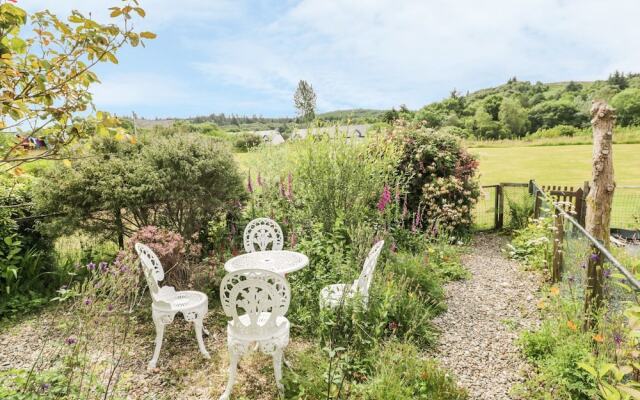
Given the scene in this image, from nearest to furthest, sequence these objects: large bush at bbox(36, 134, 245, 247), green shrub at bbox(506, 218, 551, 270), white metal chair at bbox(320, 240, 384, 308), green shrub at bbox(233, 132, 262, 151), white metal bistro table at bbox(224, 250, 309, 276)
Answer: white metal chair at bbox(320, 240, 384, 308) < white metal bistro table at bbox(224, 250, 309, 276) < large bush at bbox(36, 134, 245, 247) < green shrub at bbox(506, 218, 551, 270) < green shrub at bbox(233, 132, 262, 151)

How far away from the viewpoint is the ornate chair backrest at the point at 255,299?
3.02 m

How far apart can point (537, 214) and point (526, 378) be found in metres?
4.91

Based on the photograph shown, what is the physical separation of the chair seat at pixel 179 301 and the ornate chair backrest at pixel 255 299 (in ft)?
→ 2.75

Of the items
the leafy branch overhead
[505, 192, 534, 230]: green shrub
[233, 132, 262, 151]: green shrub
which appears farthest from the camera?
[233, 132, 262, 151]: green shrub

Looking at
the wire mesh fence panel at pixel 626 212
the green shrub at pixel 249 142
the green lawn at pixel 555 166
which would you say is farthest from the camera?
the green lawn at pixel 555 166

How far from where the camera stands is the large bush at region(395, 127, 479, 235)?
8.21 metres

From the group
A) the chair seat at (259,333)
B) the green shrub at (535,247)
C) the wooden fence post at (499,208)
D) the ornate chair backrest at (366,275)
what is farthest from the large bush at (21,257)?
the wooden fence post at (499,208)

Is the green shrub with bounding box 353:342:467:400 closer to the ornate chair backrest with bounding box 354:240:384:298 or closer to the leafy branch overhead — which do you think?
the ornate chair backrest with bounding box 354:240:384:298

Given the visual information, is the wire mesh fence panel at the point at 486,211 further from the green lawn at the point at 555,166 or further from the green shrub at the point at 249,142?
the green shrub at the point at 249,142

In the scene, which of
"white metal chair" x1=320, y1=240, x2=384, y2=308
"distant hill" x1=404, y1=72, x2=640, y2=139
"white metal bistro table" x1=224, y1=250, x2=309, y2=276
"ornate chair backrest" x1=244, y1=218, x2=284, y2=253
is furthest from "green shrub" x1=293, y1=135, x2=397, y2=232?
"distant hill" x1=404, y1=72, x2=640, y2=139

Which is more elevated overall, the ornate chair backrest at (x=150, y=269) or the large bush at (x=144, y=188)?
the large bush at (x=144, y=188)

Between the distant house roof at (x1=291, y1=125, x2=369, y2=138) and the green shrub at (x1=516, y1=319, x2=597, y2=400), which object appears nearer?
the green shrub at (x1=516, y1=319, x2=597, y2=400)

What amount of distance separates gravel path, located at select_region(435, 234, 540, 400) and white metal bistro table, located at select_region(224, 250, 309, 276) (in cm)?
171

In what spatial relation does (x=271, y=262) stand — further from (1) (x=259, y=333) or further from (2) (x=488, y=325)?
(2) (x=488, y=325)
